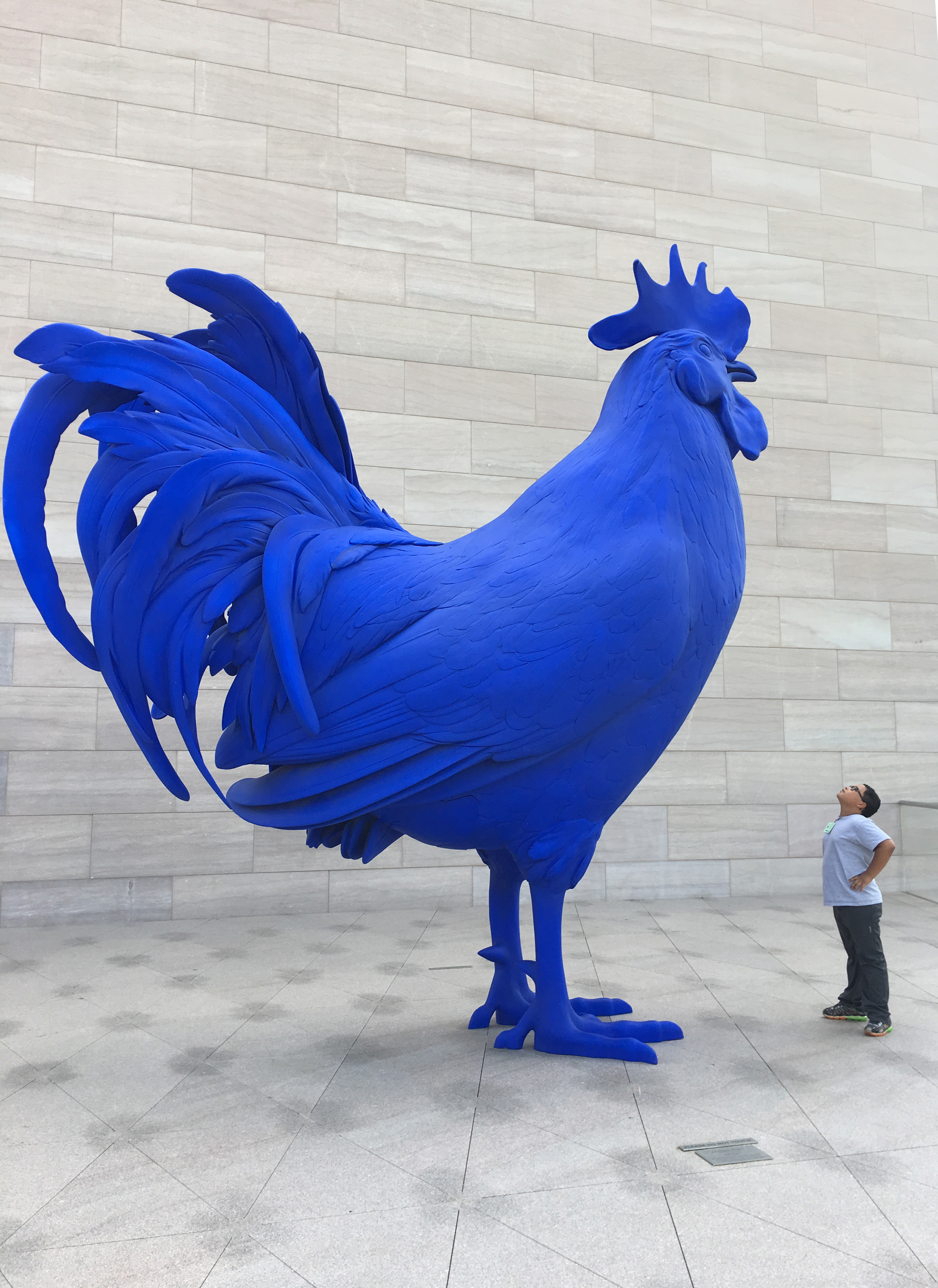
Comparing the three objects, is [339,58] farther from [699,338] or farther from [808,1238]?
[808,1238]

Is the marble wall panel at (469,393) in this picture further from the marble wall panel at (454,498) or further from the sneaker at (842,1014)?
the sneaker at (842,1014)

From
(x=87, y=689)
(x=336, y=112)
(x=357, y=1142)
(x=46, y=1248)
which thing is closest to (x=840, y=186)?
(x=336, y=112)

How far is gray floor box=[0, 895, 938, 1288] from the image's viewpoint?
2.02 m

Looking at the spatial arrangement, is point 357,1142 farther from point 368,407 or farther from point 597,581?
point 368,407

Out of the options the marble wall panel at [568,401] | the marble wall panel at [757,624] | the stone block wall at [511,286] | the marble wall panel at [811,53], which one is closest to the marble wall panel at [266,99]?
the stone block wall at [511,286]

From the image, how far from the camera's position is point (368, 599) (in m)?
2.96

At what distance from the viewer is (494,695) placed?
283 centimetres

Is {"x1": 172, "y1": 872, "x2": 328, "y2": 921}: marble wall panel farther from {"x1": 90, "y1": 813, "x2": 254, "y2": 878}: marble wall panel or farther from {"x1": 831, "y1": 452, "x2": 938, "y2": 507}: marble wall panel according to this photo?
{"x1": 831, "y1": 452, "x2": 938, "y2": 507}: marble wall panel

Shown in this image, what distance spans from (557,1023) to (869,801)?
1.76 m

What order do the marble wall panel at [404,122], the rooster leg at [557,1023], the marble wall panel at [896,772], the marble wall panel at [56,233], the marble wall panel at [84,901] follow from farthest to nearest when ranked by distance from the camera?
1. the marble wall panel at [896,772]
2. the marble wall panel at [404,122]
3. the marble wall panel at [56,233]
4. the marble wall panel at [84,901]
5. the rooster leg at [557,1023]

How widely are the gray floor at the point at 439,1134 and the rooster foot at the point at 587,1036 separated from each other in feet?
0.21

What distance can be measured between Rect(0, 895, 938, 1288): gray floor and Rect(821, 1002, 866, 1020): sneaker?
0.26 ft

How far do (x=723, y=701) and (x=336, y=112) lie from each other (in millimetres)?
5475

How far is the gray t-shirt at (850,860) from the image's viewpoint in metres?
3.80
